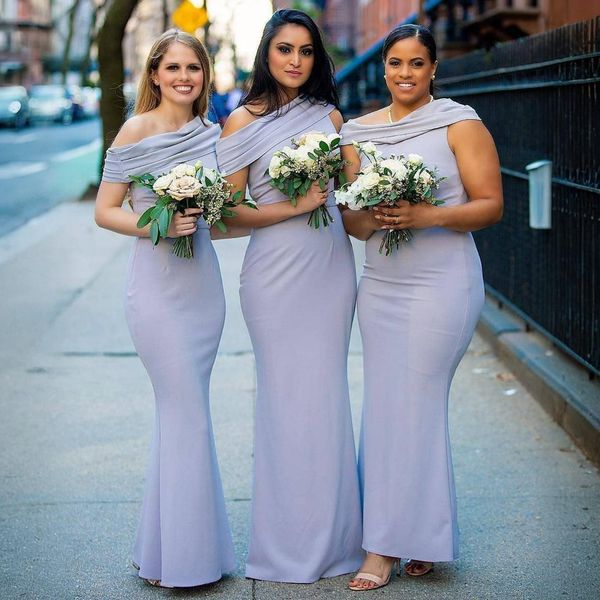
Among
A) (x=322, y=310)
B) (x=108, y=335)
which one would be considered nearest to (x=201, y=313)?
(x=322, y=310)

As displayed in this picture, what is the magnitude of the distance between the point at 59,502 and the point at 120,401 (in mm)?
1855

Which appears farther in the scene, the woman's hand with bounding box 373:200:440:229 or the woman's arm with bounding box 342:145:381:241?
the woman's arm with bounding box 342:145:381:241

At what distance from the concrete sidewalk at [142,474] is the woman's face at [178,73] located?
183cm

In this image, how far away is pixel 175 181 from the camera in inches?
152

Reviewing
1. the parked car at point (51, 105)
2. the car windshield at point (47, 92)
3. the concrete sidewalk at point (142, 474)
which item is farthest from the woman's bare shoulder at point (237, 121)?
the car windshield at point (47, 92)

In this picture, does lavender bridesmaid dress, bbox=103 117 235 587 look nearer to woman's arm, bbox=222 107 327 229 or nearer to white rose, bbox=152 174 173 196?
woman's arm, bbox=222 107 327 229

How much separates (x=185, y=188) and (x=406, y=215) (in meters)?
0.79

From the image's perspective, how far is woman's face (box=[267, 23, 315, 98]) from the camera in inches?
165

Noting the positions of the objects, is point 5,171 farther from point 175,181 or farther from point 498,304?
point 175,181

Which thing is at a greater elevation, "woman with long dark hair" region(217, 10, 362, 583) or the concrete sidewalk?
"woman with long dark hair" region(217, 10, 362, 583)

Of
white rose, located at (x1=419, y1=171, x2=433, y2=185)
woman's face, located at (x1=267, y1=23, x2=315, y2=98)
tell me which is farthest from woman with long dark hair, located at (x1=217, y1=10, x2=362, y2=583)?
white rose, located at (x1=419, y1=171, x2=433, y2=185)

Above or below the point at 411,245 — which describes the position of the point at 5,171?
below

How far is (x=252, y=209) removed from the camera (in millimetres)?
4195

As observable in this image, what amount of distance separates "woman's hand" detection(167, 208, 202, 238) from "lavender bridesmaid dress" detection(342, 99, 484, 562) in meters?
0.67
